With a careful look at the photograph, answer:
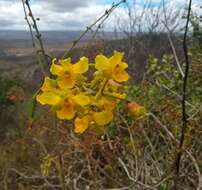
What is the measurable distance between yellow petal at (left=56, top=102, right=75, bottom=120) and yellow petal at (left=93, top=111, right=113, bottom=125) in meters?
A: 0.06

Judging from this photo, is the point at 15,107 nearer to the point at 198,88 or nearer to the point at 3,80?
the point at 3,80

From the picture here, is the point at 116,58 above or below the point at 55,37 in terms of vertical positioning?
above

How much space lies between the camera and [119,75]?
1.44m

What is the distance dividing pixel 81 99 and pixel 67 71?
84 mm

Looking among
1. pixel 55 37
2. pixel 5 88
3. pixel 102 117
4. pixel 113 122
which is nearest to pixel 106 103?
pixel 102 117

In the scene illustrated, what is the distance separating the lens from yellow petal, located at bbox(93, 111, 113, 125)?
141 cm

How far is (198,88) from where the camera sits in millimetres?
5914

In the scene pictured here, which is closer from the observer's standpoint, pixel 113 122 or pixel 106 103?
pixel 106 103

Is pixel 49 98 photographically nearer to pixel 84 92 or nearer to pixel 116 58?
pixel 84 92

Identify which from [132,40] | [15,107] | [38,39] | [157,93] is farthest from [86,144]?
[15,107]

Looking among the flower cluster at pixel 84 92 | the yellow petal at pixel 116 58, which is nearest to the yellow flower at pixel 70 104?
the flower cluster at pixel 84 92

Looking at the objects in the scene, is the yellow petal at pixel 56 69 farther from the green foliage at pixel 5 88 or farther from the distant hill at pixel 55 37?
the green foliage at pixel 5 88

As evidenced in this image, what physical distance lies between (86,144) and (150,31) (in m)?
7.86

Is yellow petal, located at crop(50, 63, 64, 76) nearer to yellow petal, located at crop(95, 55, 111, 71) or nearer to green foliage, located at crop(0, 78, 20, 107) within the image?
yellow petal, located at crop(95, 55, 111, 71)
